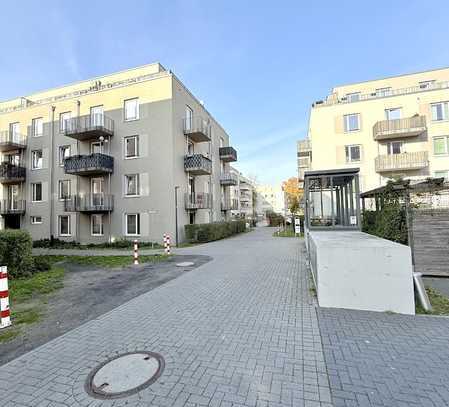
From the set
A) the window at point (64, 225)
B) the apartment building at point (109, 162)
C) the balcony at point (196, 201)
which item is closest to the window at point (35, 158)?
the apartment building at point (109, 162)

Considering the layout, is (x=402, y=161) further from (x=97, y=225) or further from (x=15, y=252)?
(x=15, y=252)

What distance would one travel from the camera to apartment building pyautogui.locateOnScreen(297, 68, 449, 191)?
839 inches

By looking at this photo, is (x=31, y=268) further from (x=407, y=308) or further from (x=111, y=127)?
(x=111, y=127)

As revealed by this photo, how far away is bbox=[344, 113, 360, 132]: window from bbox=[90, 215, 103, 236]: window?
73.8 feet

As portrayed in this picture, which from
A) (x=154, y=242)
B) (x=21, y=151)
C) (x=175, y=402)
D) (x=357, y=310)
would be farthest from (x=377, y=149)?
(x=21, y=151)

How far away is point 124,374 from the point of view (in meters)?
3.12

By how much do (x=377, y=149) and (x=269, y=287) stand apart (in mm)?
21371

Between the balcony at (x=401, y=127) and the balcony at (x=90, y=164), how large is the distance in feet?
71.9

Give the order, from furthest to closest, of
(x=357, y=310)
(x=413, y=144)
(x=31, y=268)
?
(x=413, y=144) → (x=31, y=268) → (x=357, y=310)

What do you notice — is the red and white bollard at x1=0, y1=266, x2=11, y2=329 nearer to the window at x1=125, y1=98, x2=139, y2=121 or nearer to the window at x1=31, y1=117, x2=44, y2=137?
the window at x1=125, y1=98, x2=139, y2=121

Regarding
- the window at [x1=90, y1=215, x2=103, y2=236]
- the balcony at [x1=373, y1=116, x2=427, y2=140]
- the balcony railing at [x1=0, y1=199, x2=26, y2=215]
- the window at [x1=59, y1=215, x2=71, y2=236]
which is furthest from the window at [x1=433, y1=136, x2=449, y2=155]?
the balcony railing at [x1=0, y1=199, x2=26, y2=215]

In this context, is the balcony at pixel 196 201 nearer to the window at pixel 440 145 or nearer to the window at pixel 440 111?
the window at pixel 440 145

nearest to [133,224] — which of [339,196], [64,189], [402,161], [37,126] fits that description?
[64,189]

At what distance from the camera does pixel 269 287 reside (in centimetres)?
680
